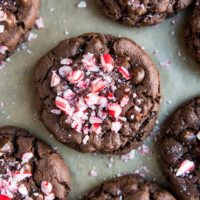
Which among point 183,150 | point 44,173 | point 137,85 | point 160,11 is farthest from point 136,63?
point 44,173

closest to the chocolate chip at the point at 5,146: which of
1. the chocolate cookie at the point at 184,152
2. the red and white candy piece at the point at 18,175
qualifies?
the red and white candy piece at the point at 18,175

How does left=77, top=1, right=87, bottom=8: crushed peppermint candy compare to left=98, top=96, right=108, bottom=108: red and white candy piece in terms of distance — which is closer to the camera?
left=98, top=96, right=108, bottom=108: red and white candy piece

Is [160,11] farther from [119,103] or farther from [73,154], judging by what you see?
[73,154]

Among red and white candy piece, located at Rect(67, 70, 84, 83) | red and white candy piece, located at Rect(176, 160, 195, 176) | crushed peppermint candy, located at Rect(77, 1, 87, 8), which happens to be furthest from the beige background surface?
red and white candy piece, located at Rect(67, 70, 84, 83)

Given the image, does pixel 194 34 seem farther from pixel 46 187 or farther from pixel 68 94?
pixel 46 187

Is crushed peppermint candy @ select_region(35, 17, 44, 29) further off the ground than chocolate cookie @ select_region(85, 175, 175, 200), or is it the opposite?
crushed peppermint candy @ select_region(35, 17, 44, 29)

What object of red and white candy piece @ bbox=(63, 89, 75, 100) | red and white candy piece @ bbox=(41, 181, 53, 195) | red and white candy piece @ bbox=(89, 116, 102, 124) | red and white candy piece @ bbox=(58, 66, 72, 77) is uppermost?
red and white candy piece @ bbox=(58, 66, 72, 77)

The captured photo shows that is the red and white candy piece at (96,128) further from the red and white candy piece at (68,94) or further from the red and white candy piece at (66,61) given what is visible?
the red and white candy piece at (66,61)

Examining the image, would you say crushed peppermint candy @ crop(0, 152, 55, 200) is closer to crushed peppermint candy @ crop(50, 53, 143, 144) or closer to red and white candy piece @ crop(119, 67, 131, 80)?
crushed peppermint candy @ crop(50, 53, 143, 144)
